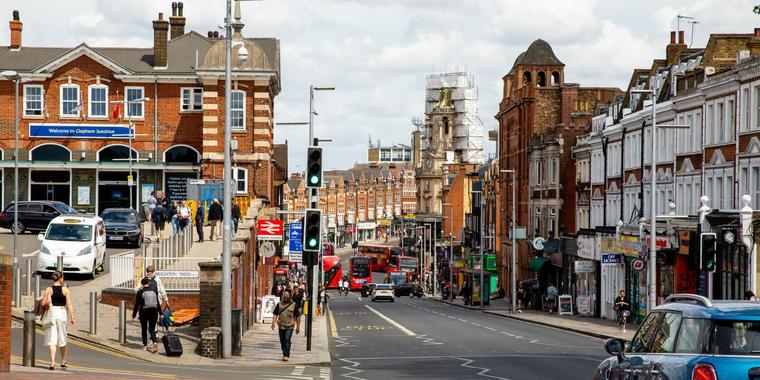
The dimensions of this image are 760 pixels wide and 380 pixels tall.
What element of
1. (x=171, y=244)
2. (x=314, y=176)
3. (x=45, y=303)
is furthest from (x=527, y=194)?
(x=45, y=303)

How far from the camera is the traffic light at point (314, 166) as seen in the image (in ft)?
96.8

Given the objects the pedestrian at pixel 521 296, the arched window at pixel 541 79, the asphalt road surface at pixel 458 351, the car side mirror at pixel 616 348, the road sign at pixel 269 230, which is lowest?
the pedestrian at pixel 521 296

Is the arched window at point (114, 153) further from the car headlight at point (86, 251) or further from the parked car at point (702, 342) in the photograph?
the parked car at point (702, 342)

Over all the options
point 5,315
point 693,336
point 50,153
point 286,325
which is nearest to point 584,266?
point 50,153

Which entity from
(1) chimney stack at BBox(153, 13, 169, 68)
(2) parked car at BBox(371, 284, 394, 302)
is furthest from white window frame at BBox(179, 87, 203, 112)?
(2) parked car at BBox(371, 284, 394, 302)

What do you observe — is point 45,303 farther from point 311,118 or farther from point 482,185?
point 482,185

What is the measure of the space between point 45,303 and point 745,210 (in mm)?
25350

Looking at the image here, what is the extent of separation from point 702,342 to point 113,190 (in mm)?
56925

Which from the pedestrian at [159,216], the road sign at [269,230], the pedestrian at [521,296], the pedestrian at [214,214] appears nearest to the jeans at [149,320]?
the road sign at [269,230]

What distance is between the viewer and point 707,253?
92.5 ft

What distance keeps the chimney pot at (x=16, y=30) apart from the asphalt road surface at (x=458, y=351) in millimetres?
30392

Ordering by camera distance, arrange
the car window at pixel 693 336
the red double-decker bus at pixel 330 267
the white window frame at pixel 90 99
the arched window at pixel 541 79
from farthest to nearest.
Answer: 1. the red double-decker bus at pixel 330 267
2. the arched window at pixel 541 79
3. the white window frame at pixel 90 99
4. the car window at pixel 693 336

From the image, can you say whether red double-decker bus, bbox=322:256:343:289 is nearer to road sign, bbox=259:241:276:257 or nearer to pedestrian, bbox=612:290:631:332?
pedestrian, bbox=612:290:631:332

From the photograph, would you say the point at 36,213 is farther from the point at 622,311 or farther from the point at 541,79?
the point at 541,79
